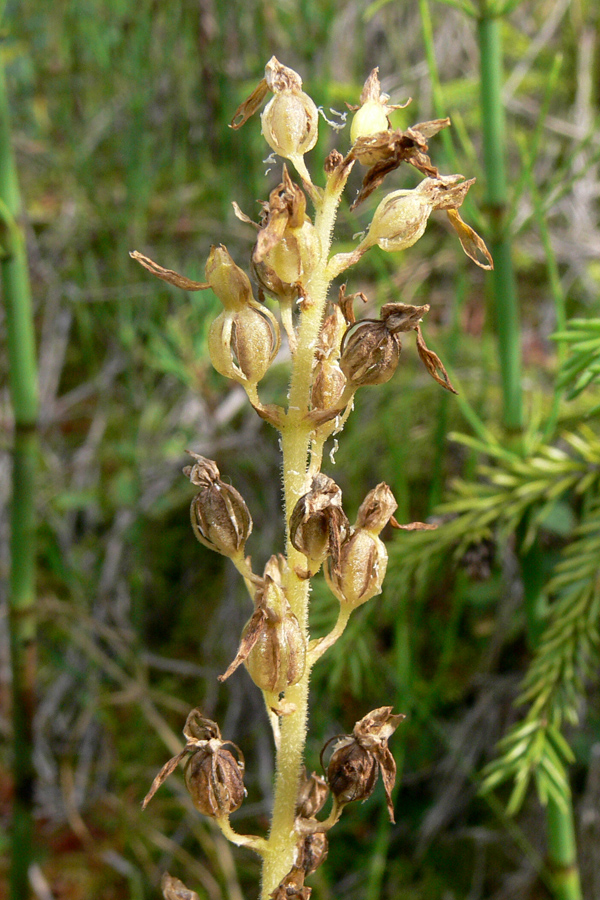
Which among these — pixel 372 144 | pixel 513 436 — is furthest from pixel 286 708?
pixel 513 436

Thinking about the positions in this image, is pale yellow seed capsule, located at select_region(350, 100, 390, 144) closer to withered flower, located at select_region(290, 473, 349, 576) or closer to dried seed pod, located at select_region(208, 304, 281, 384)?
dried seed pod, located at select_region(208, 304, 281, 384)

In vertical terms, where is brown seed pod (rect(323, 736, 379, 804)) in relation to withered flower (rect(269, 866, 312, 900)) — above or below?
above

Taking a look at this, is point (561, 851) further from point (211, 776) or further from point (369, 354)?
point (369, 354)

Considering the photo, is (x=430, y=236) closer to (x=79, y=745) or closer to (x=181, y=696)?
(x=181, y=696)

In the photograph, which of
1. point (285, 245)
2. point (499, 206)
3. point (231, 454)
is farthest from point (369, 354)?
point (231, 454)

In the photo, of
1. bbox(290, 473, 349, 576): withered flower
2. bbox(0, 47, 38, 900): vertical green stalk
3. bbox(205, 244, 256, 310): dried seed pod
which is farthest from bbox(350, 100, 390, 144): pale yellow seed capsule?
bbox(0, 47, 38, 900): vertical green stalk

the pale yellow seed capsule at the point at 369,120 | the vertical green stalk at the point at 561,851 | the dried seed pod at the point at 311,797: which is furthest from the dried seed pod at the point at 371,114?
the vertical green stalk at the point at 561,851
